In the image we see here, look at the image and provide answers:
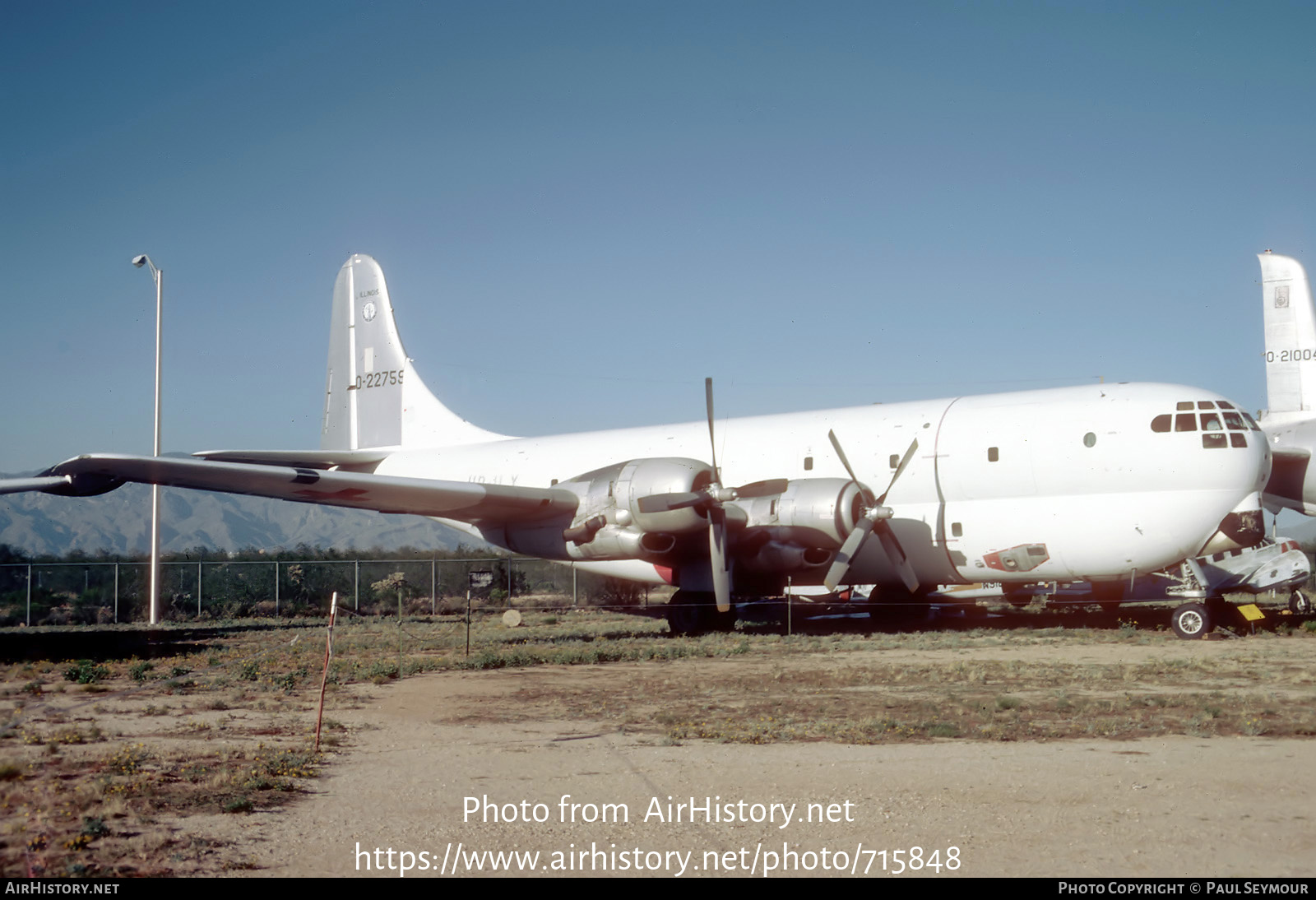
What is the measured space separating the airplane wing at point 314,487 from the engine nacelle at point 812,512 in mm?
3609

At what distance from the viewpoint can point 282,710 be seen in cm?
1143

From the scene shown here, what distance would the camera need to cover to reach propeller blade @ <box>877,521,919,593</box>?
64.3 feet

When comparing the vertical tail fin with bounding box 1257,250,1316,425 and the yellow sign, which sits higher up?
the vertical tail fin with bounding box 1257,250,1316,425

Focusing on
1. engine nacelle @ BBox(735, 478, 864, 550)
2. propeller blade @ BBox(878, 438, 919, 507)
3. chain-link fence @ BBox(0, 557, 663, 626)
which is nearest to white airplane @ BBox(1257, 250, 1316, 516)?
propeller blade @ BBox(878, 438, 919, 507)

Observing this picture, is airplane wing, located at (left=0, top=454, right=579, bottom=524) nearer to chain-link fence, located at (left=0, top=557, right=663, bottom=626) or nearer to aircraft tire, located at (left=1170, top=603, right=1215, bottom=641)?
chain-link fence, located at (left=0, top=557, right=663, bottom=626)

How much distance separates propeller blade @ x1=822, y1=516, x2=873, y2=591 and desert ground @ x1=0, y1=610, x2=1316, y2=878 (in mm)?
3581

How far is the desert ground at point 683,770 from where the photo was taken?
5.67 meters

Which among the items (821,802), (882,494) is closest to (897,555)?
(882,494)

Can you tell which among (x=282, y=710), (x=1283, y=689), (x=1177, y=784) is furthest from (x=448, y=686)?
(x=1283, y=689)

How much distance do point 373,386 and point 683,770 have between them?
23.0m

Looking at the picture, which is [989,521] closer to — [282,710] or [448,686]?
[448,686]

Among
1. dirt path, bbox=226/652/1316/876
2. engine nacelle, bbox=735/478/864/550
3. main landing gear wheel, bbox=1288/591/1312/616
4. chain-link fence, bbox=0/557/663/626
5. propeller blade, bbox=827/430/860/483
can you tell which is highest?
propeller blade, bbox=827/430/860/483

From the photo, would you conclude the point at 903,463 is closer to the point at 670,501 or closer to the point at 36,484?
the point at 670,501

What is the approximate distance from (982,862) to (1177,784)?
2.52 m
